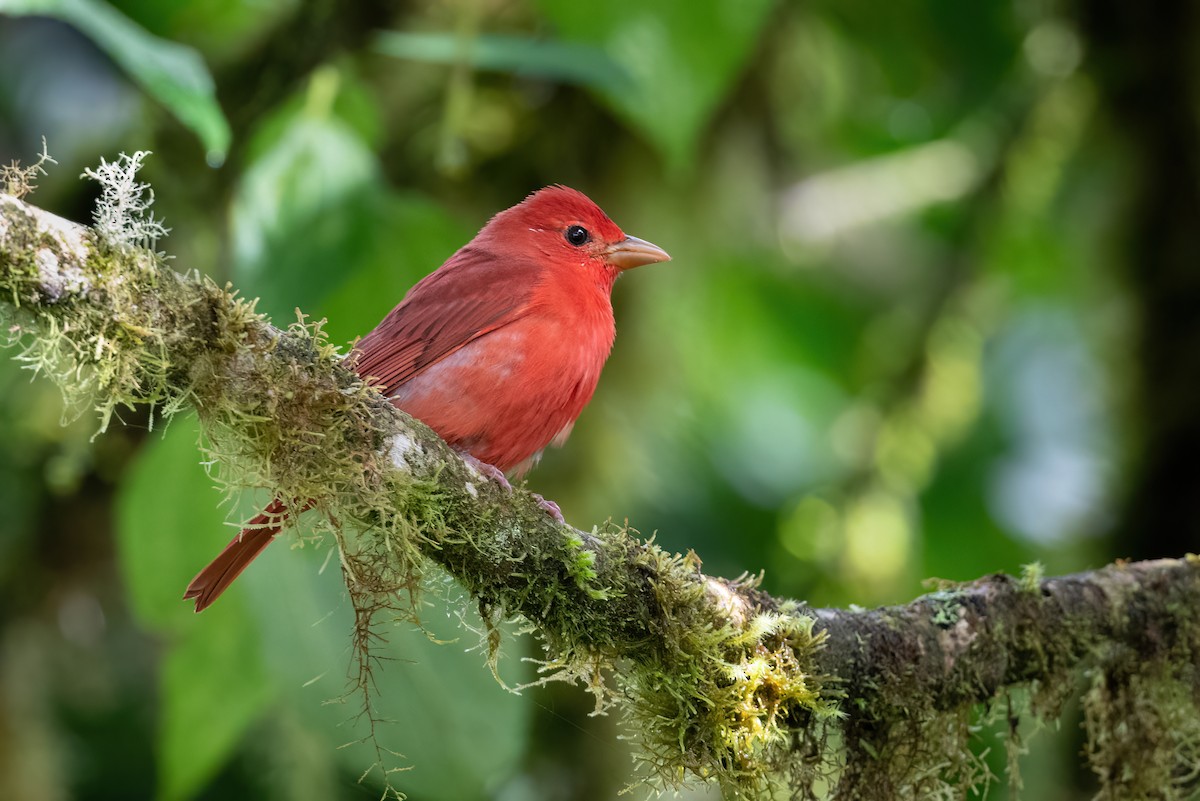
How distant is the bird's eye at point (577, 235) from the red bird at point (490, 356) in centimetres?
16

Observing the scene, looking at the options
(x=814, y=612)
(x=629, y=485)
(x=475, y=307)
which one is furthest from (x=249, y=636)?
(x=629, y=485)

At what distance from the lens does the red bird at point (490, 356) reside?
2879 millimetres

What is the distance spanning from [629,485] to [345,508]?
2.38 meters

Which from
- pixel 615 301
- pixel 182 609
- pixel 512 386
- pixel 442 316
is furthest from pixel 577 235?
pixel 182 609

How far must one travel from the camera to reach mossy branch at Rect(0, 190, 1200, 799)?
1944mm

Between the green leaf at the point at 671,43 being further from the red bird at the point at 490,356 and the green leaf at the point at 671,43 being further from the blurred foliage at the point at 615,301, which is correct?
the red bird at the point at 490,356

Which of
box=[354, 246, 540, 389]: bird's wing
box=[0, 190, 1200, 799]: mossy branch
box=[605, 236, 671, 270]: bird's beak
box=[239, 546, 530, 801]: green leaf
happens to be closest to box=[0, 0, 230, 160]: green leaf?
box=[0, 190, 1200, 799]: mossy branch

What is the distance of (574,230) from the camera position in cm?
355

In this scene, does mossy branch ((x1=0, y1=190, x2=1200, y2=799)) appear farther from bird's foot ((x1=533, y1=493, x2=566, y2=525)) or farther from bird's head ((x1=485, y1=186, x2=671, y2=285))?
bird's head ((x1=485, y1=186, x2=671, y2=285))

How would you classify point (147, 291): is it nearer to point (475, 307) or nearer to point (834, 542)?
point (475, 307)

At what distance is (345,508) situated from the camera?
220 centimetres

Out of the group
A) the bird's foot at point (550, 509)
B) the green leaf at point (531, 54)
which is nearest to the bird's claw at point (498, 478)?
the bird's foot at point (550, 509)

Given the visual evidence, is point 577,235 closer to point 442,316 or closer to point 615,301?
point 442,316

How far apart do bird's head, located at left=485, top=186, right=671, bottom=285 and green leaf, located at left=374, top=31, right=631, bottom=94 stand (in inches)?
18.3
